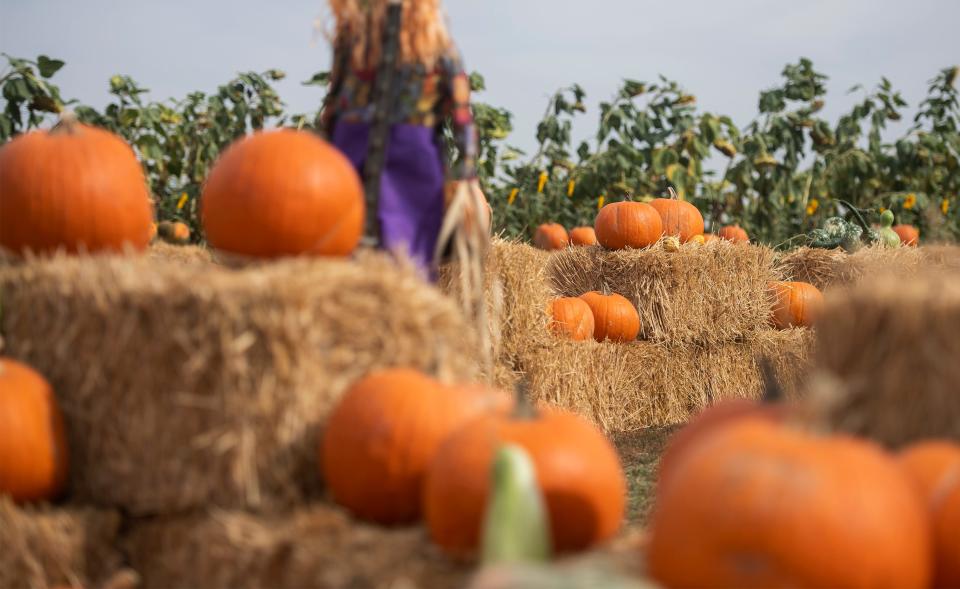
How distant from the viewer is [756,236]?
14.1 metres

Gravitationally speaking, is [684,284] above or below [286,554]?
below

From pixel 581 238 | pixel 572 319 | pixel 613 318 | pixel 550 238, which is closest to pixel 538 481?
pixel 572 319

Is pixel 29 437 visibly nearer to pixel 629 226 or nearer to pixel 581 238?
pixel 629 226

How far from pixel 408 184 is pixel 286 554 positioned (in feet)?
5.28

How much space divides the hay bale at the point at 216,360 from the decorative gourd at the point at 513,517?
869 millimetres

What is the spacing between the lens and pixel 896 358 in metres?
2.20

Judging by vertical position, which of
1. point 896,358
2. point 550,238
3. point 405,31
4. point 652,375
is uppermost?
point 405,31

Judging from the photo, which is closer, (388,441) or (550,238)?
(388,441)

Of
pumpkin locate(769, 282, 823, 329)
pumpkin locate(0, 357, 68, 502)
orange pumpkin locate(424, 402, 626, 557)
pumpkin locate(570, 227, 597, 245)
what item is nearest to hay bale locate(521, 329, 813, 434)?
pumpkin locate(769, 282, 823, 329)

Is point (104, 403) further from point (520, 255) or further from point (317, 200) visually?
point (520, 255)

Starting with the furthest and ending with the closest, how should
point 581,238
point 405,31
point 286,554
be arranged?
point 581,238 < point 405,31 < point 286,554

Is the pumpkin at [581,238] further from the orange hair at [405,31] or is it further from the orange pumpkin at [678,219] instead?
the orange hair at [405,31]

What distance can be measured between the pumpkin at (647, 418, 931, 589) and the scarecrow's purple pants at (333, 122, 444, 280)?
1893mm

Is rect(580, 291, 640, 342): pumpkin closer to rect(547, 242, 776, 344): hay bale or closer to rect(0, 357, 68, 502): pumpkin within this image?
rect(547, 242, 776, 344): hay bale
